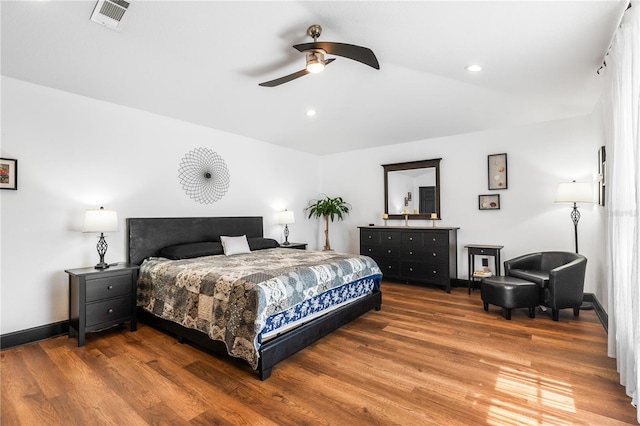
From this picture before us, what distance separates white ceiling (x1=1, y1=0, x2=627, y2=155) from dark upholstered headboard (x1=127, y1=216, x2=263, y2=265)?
4.78 ft

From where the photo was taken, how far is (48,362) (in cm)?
262

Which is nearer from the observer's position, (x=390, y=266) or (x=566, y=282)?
(x=566, y=282)

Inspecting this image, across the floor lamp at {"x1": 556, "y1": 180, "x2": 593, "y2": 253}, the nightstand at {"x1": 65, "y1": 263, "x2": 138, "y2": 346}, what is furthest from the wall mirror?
the nightstand at {"x1": 65, "y1": 263, "x2": 138, "y2": 346}

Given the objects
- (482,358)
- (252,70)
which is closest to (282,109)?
(252,70)

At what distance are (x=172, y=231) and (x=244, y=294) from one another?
2.29 metres

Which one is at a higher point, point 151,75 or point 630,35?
point 151,75

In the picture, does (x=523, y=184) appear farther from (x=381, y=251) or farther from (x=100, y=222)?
(x=100, y=222)

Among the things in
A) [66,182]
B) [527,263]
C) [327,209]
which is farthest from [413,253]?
[66,182]

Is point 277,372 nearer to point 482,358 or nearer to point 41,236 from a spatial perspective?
point 482,358

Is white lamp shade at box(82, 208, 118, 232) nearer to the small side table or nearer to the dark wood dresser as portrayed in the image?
the dark wood dresser

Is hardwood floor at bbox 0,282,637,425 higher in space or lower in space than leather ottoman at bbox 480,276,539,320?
→ lower

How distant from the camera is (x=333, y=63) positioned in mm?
3164

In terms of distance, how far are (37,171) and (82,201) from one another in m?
0.48

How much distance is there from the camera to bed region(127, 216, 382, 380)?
236 cm
